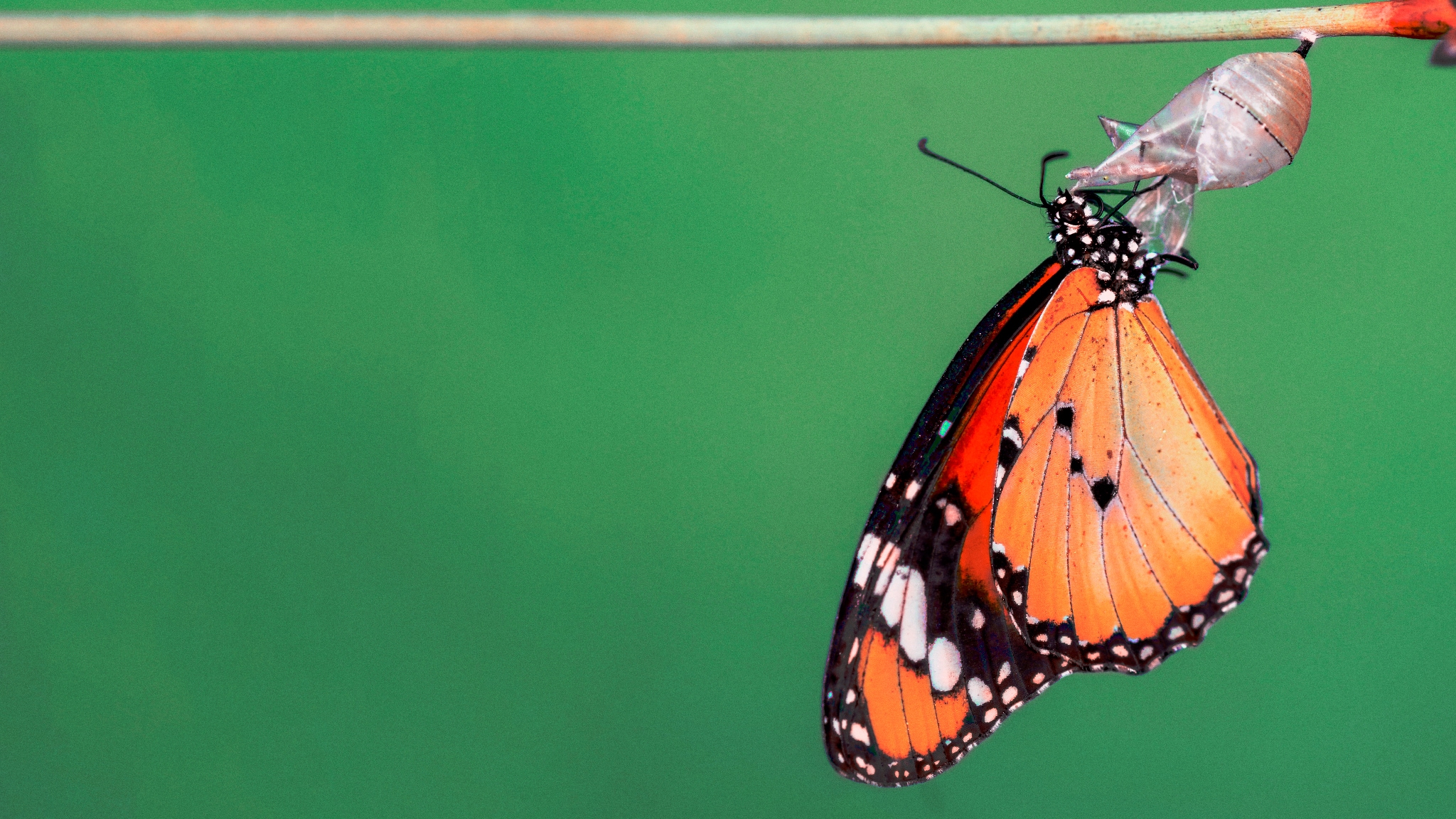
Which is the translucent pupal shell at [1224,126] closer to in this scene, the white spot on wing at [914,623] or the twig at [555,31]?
the twig at [555,31]

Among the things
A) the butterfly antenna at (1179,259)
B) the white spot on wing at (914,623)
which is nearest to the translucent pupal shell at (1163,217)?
the butterfly antenna at (1179,259)

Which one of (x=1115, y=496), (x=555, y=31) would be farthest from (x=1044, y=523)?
(x=555, y=31)

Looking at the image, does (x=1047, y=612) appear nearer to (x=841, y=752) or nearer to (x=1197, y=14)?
(x=841, y=752)

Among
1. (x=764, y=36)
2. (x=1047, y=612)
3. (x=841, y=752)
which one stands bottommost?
(x=841, y=752)

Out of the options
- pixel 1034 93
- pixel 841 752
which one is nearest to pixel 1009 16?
pixel 841 752

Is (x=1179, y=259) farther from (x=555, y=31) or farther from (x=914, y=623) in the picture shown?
(x=555, y=31)

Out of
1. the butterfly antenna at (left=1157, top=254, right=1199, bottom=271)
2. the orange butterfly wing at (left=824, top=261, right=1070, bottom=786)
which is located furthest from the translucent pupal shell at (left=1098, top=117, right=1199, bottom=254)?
the orange butterfly wing at (left=824, top=261, right=1070, bottom=786)
